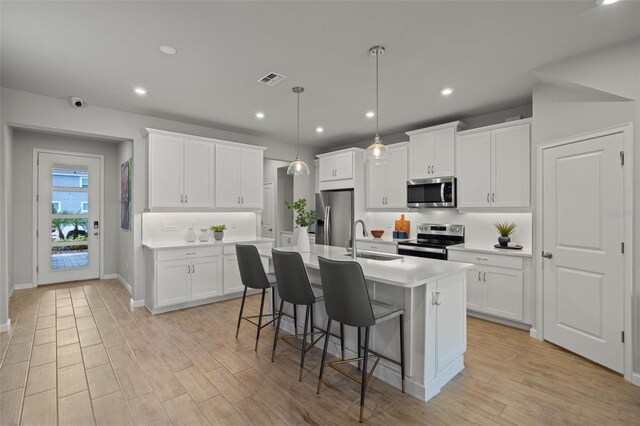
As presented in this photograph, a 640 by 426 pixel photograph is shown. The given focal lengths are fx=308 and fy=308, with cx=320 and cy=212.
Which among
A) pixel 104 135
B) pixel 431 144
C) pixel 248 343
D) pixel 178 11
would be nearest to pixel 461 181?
pixel 431 144

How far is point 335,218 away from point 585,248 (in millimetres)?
3636

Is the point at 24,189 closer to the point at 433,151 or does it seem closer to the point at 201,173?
the point at 201,173

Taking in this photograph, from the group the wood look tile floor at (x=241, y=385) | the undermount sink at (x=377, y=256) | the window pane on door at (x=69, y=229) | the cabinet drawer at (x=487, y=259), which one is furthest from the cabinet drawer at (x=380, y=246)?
the window pane on door at (x=69, y=229)

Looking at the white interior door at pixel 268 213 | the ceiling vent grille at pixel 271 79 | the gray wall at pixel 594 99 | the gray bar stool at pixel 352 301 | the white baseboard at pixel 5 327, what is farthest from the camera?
the white interior door at pixel 268 213

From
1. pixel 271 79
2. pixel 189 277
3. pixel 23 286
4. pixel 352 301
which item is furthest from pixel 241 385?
pixel 23 286

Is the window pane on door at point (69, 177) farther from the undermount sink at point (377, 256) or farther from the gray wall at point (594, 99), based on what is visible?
the gray wall at point (594, 99)

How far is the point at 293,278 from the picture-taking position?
101 inches

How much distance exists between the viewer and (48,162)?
539 cm

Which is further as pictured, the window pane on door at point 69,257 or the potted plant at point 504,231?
the window pane on door at point 69,257

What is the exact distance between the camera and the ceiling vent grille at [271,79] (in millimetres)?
3143

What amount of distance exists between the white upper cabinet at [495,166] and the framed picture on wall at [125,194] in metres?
5.03

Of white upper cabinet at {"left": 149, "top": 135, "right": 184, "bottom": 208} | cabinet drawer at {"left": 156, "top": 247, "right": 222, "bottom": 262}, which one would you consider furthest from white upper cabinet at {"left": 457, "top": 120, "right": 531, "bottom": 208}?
white upper cabinet at {"left": 149, "top": 135, "right": 184, "bottom": 208}

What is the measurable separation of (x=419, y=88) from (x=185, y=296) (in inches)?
158

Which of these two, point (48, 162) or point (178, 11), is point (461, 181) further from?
point (48, 162)
